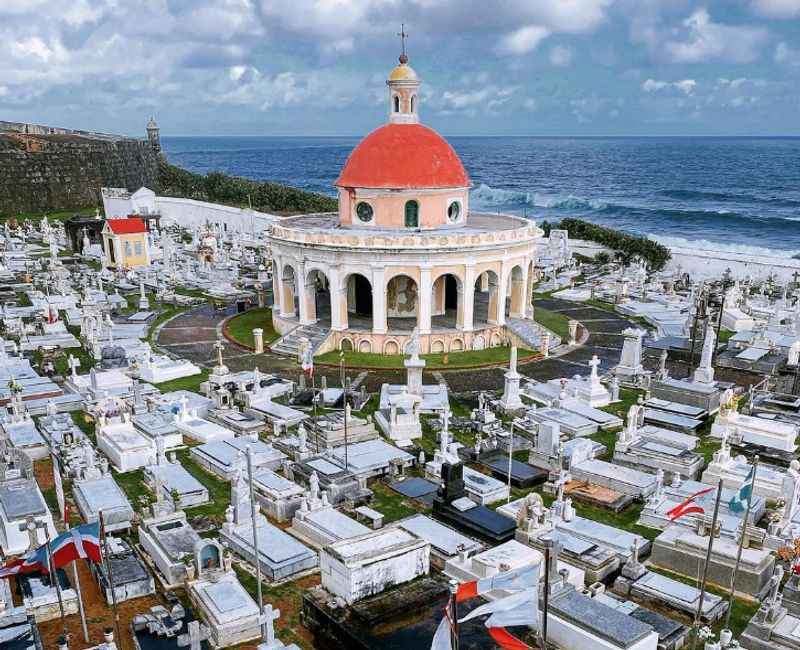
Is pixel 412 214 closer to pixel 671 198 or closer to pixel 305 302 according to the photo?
pixel 305 302

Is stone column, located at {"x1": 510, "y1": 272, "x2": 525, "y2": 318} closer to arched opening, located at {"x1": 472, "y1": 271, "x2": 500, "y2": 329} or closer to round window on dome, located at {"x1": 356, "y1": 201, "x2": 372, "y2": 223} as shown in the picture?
arched opening, located at {"x1": 472, "y1": 271, "x2": 500, "y2": 329}

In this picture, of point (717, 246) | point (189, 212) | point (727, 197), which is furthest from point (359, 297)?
point (727, 197)

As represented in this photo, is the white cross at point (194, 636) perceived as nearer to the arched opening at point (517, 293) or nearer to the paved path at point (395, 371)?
the paved path at point (395, 371)

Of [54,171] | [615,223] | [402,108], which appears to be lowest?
[615,223]

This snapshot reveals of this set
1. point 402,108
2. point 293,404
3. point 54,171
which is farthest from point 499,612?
point 54,171

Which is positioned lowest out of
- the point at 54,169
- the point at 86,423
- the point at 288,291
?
the point at 86,423

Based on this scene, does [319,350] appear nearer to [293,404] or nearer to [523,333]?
[293,404]
